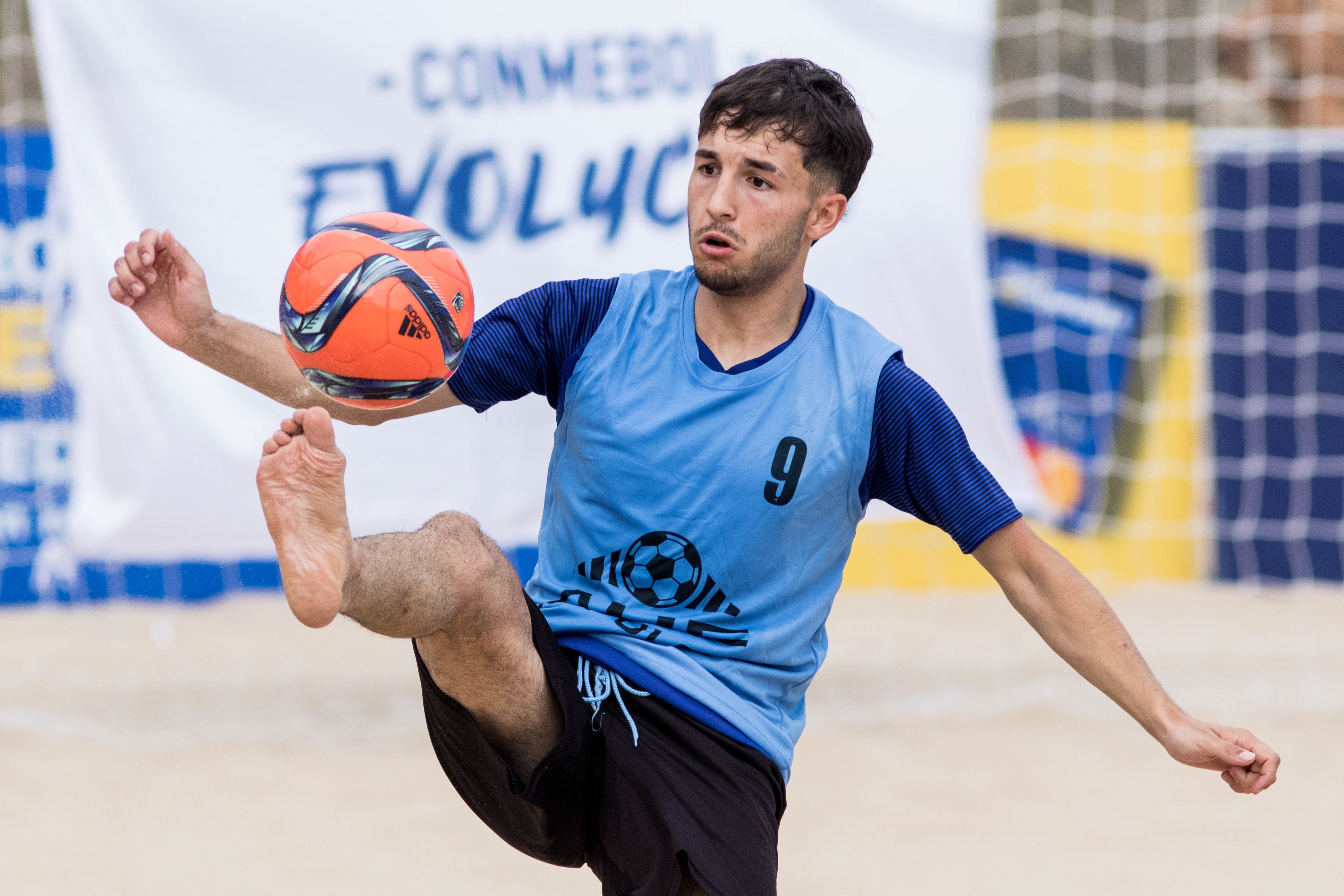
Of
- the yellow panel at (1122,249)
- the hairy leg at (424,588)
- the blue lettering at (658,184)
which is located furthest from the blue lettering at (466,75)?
the hairy leg at (424,588)

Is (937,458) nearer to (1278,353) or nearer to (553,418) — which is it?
(553,418)

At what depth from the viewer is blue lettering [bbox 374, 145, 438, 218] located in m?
5.55

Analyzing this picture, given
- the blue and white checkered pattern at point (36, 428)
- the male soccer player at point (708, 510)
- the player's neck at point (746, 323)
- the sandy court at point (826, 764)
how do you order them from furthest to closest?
the blue and white checkered pattern at point (36, 428) < the sandy court at point (826, 764) < the player's neck at point (746, 323) < the male soccer player at point (708, 510)

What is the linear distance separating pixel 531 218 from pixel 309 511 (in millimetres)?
3595

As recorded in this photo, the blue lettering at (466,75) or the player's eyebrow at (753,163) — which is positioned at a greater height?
the blue lettering at (466,75)

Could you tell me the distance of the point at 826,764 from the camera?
522 centimetres

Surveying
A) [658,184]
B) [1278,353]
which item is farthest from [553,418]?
[1278,353]

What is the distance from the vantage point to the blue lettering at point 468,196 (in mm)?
5566

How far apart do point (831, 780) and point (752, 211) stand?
2962 mm

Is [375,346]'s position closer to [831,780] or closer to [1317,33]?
[831,780]

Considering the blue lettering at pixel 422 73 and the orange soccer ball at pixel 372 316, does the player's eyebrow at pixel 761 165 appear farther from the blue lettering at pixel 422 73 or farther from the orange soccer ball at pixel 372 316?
the blue lettering at pixel 422 73

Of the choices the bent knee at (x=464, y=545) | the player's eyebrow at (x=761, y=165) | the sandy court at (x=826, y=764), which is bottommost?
the sandy court at (x=826, y=764)

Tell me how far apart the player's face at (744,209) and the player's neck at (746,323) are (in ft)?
0.10

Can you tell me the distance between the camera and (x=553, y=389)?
2.78 meters
